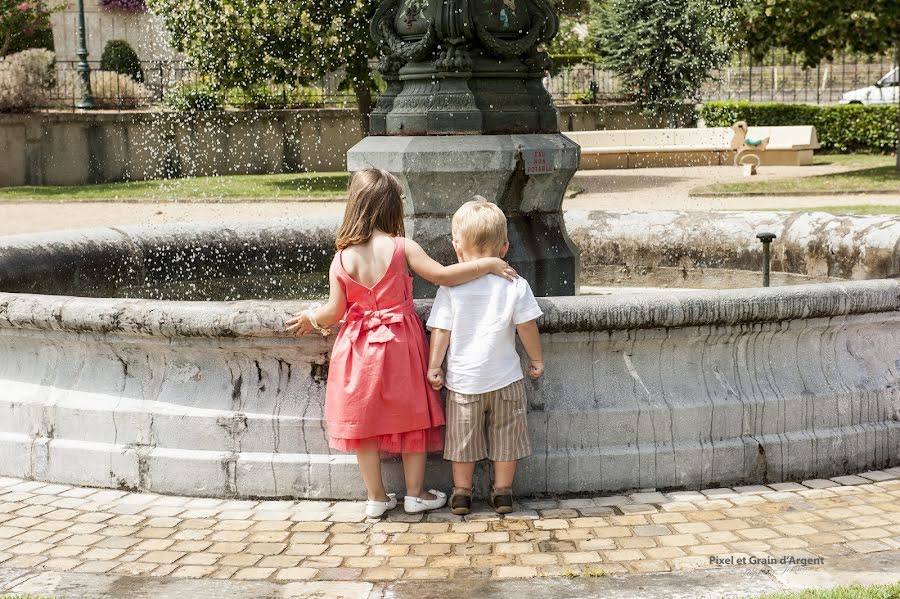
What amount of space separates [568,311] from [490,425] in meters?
0.51

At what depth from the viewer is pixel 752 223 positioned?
7660 millimetres

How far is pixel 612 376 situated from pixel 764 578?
117 centimetres

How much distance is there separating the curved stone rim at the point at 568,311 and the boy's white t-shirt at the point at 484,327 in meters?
0.14

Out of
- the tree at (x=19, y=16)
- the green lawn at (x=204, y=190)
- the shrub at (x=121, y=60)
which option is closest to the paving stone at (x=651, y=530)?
the green lawn at (x=204, y=190)

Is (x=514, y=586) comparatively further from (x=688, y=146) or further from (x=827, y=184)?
(x=688, y=146)

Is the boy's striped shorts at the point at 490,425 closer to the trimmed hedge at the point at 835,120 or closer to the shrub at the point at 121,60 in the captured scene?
the trimmed hedge at the point at 835,120

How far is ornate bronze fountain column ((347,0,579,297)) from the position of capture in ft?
19.2

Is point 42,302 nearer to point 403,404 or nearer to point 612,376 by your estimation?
point 403,404

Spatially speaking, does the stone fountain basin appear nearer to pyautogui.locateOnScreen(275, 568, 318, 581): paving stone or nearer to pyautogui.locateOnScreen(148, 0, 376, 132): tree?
pyautogui.locateOnScreen(275, 568, 318, 581): paving stone

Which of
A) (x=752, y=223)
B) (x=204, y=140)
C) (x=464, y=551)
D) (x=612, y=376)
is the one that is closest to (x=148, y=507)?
(x=464, y=551)

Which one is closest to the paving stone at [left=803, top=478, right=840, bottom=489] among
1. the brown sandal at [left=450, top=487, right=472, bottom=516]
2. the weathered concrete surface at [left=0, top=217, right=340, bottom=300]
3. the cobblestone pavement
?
the cobblestone pavement

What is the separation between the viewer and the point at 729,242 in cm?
763

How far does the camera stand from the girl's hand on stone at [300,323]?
173 inches

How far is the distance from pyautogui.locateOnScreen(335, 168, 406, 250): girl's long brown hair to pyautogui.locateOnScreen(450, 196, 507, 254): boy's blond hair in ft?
0.90
